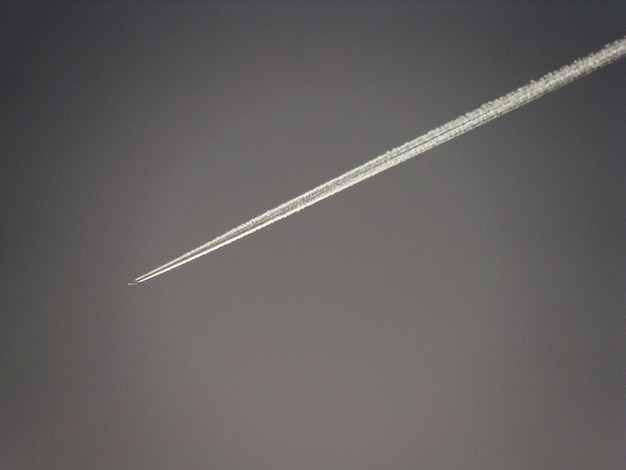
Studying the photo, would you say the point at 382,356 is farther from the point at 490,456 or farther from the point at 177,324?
the point at 177,324

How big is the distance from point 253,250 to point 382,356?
1585 millimetres

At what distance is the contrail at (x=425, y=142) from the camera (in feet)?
13.3

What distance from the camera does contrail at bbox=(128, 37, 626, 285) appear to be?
404cm

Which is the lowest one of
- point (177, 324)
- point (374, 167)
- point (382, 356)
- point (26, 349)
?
point (382, 356)

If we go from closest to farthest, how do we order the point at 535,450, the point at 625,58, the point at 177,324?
A: the point at 625,58
the point at 535,450
the point at 177,324

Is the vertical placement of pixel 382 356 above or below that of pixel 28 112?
below

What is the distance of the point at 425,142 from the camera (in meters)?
4.46

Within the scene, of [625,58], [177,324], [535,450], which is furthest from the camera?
[177,324]

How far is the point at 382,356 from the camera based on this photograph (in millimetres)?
4609

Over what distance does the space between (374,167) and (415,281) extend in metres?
1.12

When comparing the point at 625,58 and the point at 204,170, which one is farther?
the point at 204,170

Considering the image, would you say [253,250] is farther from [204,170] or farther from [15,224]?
[15,224]

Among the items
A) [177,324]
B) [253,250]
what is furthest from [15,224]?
[253,250]

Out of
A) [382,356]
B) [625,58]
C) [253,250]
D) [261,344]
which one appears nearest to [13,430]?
[261,344]
